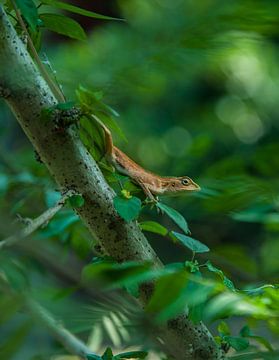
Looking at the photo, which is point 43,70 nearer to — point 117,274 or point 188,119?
point 117,274

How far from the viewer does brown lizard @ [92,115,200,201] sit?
96 centimetres

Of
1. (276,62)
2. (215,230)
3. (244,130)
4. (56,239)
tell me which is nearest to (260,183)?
(56,239)

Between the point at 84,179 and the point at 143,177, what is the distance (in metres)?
0.27

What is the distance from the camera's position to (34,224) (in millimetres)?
634

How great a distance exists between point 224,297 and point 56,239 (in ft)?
2.50

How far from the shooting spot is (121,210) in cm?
77

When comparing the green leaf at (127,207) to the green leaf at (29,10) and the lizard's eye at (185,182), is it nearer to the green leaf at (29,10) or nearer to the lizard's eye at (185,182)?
the green leaf at (29,10)

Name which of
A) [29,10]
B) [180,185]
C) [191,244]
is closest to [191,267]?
[191,244]

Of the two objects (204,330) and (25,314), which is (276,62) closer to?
(204,330)

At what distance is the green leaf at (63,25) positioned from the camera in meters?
0.81

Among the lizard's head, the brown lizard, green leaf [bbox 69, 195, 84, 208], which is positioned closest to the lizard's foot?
the brown lizard

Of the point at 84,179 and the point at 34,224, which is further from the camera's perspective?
the point at 84,179

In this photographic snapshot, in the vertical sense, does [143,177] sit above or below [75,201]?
below

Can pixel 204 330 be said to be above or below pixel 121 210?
below
